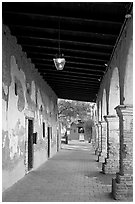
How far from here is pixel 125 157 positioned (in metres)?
7.02

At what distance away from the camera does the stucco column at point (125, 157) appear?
686cm

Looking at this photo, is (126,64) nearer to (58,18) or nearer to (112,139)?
(58,18)

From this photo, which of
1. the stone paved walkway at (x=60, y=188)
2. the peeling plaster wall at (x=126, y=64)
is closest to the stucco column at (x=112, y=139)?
the stone paved walkway at (x=60, y=188)

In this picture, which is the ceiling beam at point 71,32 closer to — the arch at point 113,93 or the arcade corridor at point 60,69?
the arcade corridor at point 60,69

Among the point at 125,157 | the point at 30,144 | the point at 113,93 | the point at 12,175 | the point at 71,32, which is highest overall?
the point at 71,32

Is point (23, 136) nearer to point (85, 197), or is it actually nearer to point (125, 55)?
point (85, 197)

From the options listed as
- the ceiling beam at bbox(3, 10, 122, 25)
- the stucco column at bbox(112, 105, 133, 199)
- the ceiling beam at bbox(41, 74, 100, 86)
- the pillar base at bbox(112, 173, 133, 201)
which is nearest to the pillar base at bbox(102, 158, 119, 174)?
the stucco column at bbox(112, 105, 133, 199)

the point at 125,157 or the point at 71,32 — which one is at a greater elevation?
the point at 71,32

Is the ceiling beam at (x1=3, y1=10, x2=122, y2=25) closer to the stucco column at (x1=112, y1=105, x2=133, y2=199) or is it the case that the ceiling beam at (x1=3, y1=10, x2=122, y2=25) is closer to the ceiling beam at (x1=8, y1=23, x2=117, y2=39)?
the ceiling beam at (x1=8, y1=23, x2=117, y2=39)

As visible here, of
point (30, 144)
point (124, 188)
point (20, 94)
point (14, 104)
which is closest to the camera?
point (124, 188)

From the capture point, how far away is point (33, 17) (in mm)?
7301

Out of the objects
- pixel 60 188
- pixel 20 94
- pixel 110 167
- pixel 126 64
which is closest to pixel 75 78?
pixel 110 167

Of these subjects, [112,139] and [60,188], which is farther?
[112,139]

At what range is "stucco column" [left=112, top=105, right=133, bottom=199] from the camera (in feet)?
22.5
